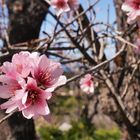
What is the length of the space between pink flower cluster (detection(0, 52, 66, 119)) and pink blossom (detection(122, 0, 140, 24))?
626 mm

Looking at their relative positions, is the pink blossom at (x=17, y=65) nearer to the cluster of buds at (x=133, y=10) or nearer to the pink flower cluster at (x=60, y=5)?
the cluster of buds at (x=133, y=10)

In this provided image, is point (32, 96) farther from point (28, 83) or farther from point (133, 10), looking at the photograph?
point (133, 10)

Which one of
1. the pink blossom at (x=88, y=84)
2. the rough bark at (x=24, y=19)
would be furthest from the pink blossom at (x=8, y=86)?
the rough bark at (x=24, y=19)

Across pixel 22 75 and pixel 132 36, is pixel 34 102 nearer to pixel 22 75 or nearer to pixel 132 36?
pixel 22 75

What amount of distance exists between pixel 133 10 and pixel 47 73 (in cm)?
71

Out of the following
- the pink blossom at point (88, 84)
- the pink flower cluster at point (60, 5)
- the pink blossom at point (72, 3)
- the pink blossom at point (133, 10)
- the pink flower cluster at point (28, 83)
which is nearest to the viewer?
the pink flower cluster at point (28, 83)

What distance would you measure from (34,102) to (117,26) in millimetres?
2246

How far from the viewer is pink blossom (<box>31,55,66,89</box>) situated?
56.1 inches

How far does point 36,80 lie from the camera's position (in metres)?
1.43

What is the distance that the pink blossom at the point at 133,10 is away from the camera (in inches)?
76.8

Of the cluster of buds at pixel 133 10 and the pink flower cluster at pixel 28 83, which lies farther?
the cluster of buds at pixel 133 10

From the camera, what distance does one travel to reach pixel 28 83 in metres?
1.37

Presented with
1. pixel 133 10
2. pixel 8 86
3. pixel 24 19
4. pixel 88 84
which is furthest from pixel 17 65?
pixel 24 19

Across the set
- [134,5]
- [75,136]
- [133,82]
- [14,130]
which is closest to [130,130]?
[133,82]
